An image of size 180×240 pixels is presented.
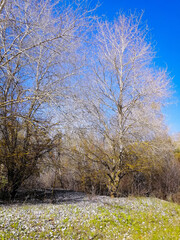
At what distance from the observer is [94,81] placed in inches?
396

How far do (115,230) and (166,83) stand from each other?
7.18 m

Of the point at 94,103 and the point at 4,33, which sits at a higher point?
the point at 4,33

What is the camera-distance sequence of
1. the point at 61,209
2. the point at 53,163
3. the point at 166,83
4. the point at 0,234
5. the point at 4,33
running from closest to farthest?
the point at 0,234 < the point at 61,209 < the point at 4,33 < the point at 53,163 < the point at 166,83

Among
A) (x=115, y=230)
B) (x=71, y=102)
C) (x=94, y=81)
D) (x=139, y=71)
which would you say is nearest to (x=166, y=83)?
(x=139, y=71)

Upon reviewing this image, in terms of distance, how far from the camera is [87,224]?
4.45 metres

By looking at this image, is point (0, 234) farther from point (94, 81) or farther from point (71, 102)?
point (94, 81)

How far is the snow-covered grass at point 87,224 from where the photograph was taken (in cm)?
395

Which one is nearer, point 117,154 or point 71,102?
point 71,102

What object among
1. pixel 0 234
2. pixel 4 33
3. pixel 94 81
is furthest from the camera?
pixel 94 81

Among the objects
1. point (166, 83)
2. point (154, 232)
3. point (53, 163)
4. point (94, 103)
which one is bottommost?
point (154, 232)

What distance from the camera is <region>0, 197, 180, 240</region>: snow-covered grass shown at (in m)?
3.95

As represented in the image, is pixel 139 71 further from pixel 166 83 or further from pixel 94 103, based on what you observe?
pixel 94 103

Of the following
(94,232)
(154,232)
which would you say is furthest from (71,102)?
(154,232)

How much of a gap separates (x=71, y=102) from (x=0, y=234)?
3.63 meters
